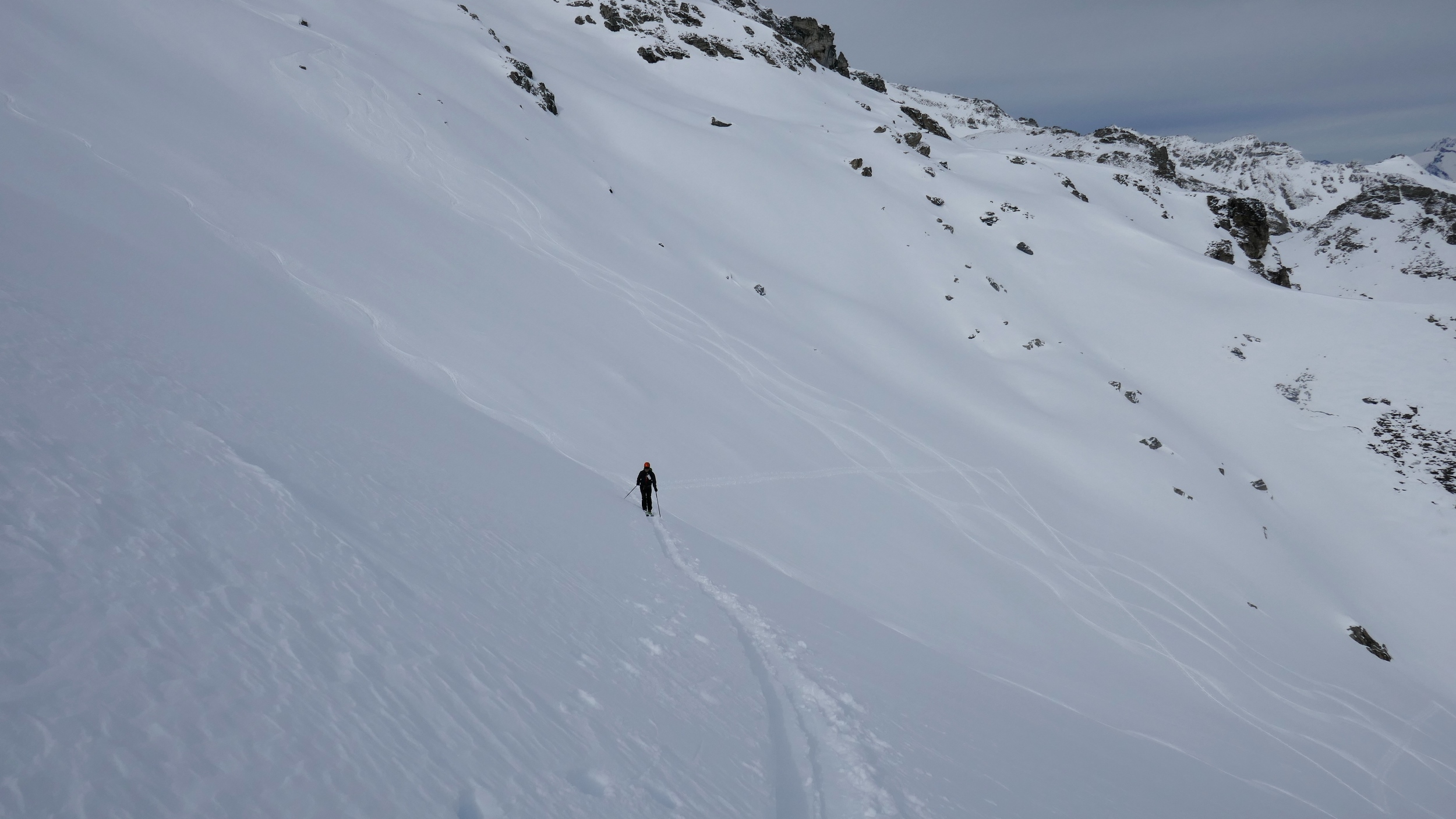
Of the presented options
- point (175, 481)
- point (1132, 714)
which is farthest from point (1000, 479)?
point (175, 481)

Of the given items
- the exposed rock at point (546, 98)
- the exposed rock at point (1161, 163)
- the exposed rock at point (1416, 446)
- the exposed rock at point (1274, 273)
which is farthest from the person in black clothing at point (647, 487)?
the exposed rock at point (1161, 163)

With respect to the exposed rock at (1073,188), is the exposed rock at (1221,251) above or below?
below

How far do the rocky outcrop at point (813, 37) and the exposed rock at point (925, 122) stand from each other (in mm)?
14736

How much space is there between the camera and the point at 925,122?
219ft

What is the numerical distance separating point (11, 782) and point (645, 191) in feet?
124

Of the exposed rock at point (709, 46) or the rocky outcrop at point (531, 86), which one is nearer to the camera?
the rocky outcrop at point (531, 86)

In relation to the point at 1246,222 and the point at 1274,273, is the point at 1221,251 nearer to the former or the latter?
the point at 1274,273

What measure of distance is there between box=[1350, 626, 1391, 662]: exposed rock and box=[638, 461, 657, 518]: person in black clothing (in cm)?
2697

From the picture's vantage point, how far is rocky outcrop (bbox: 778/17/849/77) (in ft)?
252

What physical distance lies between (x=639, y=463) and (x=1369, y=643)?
2750cm

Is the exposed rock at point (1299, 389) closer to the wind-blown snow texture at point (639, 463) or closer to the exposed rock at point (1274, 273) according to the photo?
the wind-blown snow texture at point (639, 463)

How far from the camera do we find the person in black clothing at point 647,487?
12.5 metres

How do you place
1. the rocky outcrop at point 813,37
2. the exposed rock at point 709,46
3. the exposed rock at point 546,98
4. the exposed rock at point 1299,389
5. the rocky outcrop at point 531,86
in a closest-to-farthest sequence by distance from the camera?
the exposed rock at point 1299,389 < the rocky outcrop at point 531,86 < the exposed rock at point 546,98 < the exposed rock at point 709,46 < the rocky outcrop at point 813,37

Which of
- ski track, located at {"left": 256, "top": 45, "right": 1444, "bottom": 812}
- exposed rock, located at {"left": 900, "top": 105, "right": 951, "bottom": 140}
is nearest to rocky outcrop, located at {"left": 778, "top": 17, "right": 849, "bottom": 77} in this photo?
exposed rock, located at {"left": 900, "top": 105, "right": 951, "bottom": 140}
